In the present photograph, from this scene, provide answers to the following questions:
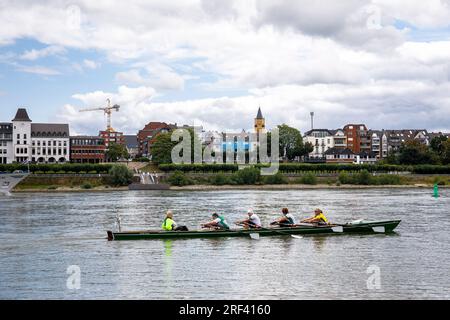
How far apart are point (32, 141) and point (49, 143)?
4.52m

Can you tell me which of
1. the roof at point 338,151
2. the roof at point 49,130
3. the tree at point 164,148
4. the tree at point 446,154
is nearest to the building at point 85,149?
the roof at point 49,130

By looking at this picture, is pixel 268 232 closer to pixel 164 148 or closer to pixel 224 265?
pixel 224 265

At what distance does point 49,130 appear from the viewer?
541 ft

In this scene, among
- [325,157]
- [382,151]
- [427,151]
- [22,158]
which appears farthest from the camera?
[382,151]

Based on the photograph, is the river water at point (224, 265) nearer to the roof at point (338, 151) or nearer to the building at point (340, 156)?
the building at point (340, 156)

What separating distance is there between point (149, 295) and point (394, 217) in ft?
114

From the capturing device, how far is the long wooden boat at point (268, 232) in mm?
35688

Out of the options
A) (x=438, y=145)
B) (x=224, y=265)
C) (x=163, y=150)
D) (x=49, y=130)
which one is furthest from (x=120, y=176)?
(x=224, y=265)

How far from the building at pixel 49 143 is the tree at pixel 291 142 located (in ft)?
199

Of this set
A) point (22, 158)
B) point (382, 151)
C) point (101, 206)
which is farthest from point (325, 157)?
point (101, 206)

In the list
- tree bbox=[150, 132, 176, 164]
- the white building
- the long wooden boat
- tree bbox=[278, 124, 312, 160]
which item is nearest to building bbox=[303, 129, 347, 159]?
tree bbox=[278, 124, 312, 160]

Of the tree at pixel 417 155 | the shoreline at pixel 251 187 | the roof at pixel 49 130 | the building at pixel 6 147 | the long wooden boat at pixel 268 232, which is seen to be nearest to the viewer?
the long wooden boat at pixel 268 232
